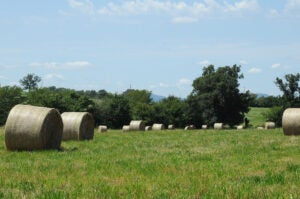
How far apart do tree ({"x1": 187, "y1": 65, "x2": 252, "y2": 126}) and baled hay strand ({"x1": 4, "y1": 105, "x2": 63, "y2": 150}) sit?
70225 mm

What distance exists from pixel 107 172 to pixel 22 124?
7.58m

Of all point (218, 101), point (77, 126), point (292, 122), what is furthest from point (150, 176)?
point (218, 101)

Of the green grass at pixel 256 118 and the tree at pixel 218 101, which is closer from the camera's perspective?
the tree at pixel 218 101

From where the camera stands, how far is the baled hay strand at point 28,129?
18109 mm

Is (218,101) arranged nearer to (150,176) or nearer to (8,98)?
(8,98)

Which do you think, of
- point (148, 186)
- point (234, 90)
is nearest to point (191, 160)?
point (148, 186)

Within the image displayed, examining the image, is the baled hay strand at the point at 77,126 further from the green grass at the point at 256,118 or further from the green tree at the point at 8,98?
the green grass at the point at 256,118

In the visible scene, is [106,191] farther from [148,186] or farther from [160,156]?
[160,156]

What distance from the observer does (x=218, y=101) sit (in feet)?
296

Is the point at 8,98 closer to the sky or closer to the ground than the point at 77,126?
closer to the sky

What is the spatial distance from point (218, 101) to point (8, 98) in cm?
4206

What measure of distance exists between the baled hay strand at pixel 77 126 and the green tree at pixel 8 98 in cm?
6771

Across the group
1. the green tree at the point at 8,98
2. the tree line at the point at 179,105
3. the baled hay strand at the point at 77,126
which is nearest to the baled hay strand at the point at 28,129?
the baled hay strand at the point at 77,126

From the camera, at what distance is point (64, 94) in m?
95.4
